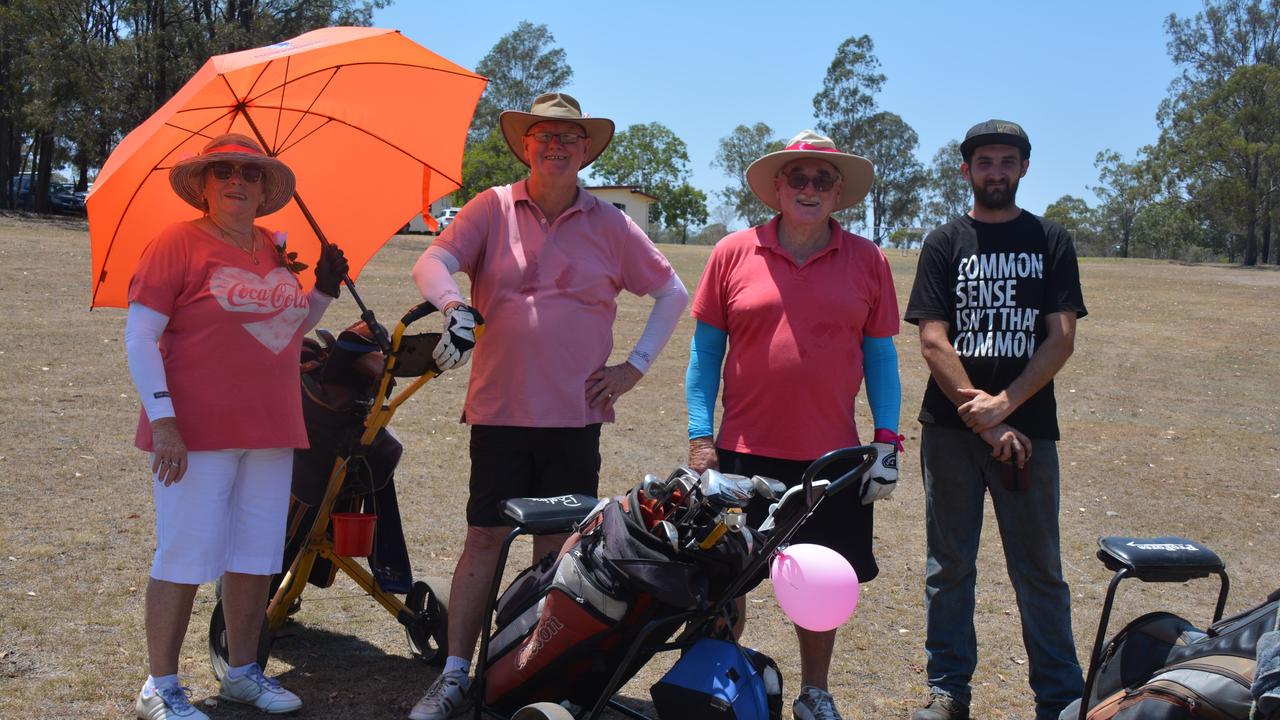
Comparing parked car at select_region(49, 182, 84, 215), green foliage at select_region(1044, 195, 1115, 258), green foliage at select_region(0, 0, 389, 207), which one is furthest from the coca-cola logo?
green foliage at select_region(1044, 195, 1115, 258)

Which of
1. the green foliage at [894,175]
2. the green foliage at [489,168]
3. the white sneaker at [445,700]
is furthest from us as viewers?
the green foliage at [894,175]

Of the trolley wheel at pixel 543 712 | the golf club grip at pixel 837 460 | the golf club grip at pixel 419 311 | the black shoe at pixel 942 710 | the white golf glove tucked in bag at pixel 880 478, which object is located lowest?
the black shoe at pixel 942 710

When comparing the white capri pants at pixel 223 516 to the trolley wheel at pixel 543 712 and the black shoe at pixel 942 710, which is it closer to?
the trolley wheel at pixel 543 712

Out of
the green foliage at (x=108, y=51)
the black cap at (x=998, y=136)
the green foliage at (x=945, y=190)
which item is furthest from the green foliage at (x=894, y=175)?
the black cap at (x=998, y=136)

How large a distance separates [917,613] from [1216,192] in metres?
53.9

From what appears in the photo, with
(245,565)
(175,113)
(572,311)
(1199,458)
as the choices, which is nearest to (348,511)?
(245,565)

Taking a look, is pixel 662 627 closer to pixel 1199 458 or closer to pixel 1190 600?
pixel 1190 600

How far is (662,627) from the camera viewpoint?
314 centimetres

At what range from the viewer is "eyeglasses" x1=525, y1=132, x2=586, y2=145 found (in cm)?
413

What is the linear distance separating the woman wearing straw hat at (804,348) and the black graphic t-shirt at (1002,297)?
0.33 meters

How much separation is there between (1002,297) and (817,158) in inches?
36.1

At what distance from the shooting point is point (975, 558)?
14.2 ft

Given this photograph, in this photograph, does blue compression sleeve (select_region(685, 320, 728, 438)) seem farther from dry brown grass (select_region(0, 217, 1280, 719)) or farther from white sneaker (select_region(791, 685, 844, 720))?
dry brown grass (select_region(0, 217, 1280, 719))

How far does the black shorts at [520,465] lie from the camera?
4070 mm
